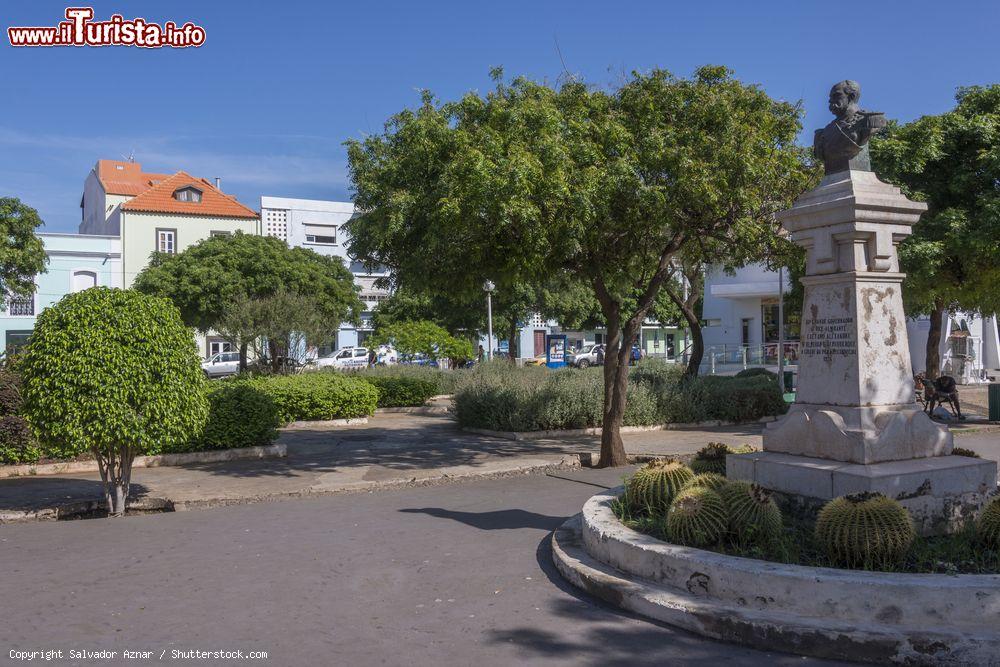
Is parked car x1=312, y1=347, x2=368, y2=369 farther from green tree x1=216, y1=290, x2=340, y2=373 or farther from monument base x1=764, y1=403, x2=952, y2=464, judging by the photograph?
monument base x1=764, y1=403, x2=952, y2=464

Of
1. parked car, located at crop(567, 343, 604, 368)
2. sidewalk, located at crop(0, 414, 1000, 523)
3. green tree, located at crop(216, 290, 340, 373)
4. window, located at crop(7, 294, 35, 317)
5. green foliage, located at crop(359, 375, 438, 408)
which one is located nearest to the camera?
sidewalk, located at crop(0, 414, 1000, 523)

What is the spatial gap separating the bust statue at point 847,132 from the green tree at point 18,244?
25167 mm

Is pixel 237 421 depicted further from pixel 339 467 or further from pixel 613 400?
pixel 613 400

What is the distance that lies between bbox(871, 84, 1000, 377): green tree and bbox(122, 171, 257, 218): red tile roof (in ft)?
118

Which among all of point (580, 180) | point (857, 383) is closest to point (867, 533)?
point (857, 383)

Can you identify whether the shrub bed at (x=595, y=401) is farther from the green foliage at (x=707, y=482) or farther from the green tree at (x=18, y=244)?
the green tree at (x=18, y=244)

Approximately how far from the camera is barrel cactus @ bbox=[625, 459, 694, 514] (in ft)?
22.3

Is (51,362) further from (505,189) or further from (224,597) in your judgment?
(505,189)

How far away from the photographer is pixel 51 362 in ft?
28.2

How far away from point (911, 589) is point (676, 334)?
59968 mm

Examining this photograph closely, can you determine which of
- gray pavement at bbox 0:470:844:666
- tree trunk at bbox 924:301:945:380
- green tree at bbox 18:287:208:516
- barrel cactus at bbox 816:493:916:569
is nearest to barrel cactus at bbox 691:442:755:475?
gray pavement at bbox 0:470:844:666

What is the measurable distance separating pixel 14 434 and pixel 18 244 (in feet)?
55.2

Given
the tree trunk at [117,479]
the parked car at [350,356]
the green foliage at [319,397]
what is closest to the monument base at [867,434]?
the tree trunk at [117,479]

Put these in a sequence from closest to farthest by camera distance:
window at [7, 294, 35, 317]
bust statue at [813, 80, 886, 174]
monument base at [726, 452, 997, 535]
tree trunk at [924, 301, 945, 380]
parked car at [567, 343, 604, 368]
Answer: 1. monument base at [726, 452, 997, 535]
2. bust statue at [813, 80, 886, 174]
3. tree trunk at [924, 301, 945, 380]
4. window at [7, 294, 35, 317]
5. parked car at [567, 343, 604, 368]
